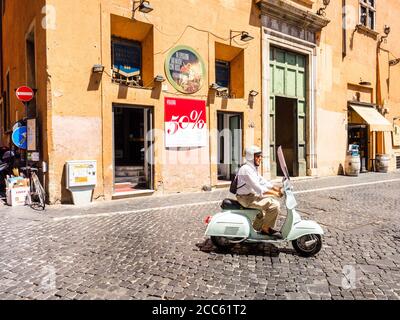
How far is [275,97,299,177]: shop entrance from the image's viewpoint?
557 inches

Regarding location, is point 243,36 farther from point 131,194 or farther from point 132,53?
point 131,194

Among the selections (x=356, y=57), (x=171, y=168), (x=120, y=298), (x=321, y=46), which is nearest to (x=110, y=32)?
(x=171, y=168)

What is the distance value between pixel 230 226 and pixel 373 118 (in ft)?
48.8

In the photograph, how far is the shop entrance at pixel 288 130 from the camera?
46.4ft

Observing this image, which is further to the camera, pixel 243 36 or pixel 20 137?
pixel 243 36

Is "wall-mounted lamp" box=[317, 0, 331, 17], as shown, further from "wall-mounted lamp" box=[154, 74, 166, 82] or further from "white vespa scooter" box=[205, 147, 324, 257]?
"white vespa scooter" box=[205, 147, 324, 257]

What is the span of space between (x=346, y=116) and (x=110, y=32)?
12.1 metres

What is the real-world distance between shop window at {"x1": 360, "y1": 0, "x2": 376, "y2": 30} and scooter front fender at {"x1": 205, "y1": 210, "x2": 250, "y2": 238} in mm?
16789

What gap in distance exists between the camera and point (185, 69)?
1033 centimetres

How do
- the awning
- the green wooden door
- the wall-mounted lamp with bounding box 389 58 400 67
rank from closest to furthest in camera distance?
the green wooden door → the awning → the wall-mounted lamp with bounding box 389 58 400 67

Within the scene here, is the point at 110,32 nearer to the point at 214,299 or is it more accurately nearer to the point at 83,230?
the point at 83,230

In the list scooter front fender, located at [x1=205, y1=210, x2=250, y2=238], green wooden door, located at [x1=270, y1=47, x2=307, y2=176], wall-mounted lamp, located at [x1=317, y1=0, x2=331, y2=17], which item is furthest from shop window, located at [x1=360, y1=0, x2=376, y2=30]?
scooter front fender, located at [x1=205, y1=210, x2=250, y2=238]

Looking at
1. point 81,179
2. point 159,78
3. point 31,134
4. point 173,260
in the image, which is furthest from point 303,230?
point 31,134

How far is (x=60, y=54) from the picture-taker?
8070 millimetres
